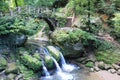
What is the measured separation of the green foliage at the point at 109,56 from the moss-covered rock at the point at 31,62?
229 inches

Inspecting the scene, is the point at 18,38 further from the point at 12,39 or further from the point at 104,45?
the point at 104,45

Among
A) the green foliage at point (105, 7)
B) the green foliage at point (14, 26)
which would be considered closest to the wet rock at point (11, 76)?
the green foliage at point (14, 26)

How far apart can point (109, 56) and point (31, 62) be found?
279 inches

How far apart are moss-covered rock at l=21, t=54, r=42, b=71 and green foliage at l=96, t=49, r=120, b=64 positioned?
5.81 metres

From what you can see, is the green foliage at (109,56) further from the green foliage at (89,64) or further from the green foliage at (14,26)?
the green foliage at (14,26)

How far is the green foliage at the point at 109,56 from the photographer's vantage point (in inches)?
734

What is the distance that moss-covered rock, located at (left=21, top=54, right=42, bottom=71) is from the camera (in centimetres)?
1576

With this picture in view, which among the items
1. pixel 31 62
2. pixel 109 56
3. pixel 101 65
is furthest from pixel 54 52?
pixel 109 56

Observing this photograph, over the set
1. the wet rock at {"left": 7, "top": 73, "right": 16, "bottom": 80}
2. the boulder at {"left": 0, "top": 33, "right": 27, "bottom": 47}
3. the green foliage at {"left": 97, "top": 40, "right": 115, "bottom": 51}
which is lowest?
the wet rock at {"left": 7, "top": 73, "right": 16, "bottom": 80}

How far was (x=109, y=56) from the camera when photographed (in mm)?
19156

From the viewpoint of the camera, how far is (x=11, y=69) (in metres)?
14.9

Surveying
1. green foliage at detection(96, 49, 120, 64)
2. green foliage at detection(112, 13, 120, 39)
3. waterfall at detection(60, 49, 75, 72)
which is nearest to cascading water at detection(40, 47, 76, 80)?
waterfall at detection(60, 49, 75, 72)

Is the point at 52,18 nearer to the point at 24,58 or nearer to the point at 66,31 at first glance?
the point at 66,31

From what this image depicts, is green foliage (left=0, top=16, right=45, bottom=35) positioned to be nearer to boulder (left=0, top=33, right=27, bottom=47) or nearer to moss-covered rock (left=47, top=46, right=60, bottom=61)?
boulder (left=0, top=33, right=27, bottom=47)
